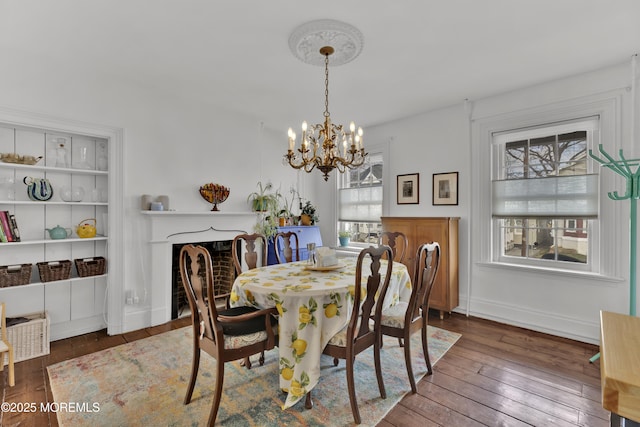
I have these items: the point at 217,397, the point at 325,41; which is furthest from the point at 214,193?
the point at 217,397

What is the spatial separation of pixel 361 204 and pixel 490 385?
10.4 feet

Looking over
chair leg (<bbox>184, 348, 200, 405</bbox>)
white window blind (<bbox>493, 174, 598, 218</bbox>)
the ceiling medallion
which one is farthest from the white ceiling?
chair leg (<bbox>184, 348, 200, 405</bbox>)

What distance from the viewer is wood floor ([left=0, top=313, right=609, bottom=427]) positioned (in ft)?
6.34

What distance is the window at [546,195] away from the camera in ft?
10.3

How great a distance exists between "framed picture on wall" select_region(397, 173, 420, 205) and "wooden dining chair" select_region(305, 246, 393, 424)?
2488 millimetres

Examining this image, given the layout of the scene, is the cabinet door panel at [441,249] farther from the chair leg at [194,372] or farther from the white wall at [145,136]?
the chair leg at [194,372]

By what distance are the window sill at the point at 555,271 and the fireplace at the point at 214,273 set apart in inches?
121

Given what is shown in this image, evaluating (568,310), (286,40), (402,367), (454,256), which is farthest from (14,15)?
(568,310)

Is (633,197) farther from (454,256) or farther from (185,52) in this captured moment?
(185,52)

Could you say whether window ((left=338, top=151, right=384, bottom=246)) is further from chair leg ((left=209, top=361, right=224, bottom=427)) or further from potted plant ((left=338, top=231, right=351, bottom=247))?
chair leg ((left=209, top=361, right=224, bottom=427))

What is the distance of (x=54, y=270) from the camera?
115 inches

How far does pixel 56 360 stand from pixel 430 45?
4.03 meters

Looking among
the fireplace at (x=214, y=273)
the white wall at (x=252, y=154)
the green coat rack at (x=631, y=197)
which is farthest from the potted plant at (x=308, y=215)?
the green coat rack at (x=631, y=197)

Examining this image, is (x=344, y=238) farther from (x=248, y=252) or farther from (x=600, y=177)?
(x=600, y=177)
